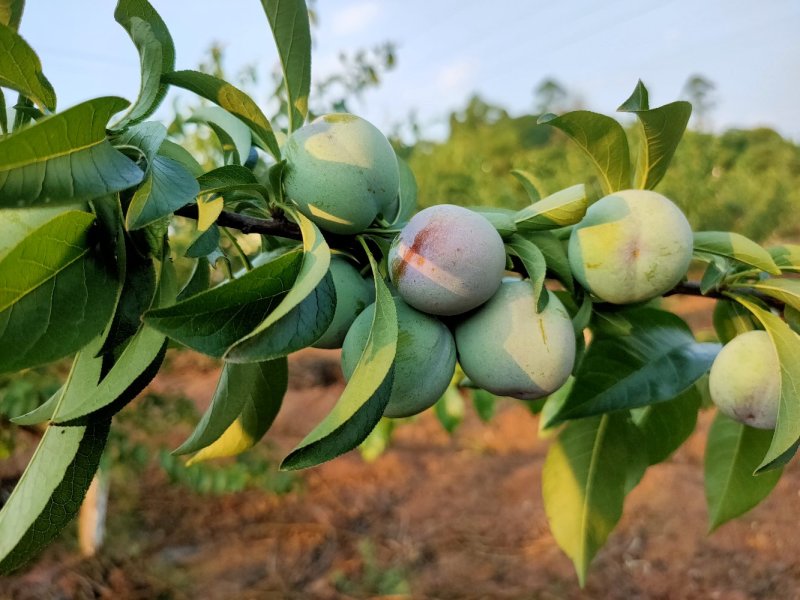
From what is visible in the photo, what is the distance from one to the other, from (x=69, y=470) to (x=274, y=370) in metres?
0.27

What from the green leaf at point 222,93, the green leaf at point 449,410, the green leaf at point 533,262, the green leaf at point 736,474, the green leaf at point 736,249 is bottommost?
the green leaf at point 449,410

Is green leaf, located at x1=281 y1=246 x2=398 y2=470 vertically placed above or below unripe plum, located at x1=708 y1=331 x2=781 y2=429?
above

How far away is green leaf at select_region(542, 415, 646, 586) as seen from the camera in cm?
104

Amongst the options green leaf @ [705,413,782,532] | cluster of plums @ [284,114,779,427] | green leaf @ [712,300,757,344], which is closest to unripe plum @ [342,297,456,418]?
cluster of plums @ [284,114,779,427]

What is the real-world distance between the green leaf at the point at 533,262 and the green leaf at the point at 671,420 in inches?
19.4

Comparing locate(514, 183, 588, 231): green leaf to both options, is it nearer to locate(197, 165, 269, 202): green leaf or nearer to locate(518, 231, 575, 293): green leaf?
locate(518, 231, 575, 293): green leaf

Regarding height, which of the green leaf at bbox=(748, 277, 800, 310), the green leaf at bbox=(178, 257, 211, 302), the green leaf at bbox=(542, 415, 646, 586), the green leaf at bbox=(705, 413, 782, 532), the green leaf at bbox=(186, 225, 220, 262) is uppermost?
the green leaf at bbox=(186, 225, 220, 262)

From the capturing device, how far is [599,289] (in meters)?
0.74

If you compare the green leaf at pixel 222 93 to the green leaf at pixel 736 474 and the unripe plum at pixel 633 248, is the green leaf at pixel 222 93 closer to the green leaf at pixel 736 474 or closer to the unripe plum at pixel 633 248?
the unripe plum at pixel 633 248

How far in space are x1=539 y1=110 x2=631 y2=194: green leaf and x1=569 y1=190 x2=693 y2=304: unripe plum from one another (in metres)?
0.08

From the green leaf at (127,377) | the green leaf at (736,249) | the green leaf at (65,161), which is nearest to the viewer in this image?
the green leaf at (65,161)

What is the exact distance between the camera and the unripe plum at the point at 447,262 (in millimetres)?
626

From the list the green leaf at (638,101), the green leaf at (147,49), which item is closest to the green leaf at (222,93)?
the green leaf at (147,49)

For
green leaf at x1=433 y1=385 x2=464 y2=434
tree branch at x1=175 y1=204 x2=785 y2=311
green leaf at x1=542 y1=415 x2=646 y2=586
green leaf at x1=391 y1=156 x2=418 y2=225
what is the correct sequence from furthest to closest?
green leaf at x1=433 y1=385 x2=464 y2=434 → green leaf at x1=542 y1=415 x2=646 y2=586 → green leaf at x1=391 y1=156 x2=418 y2=225 → tree branch at x1=175 y1=204 x2=785 y2=311
